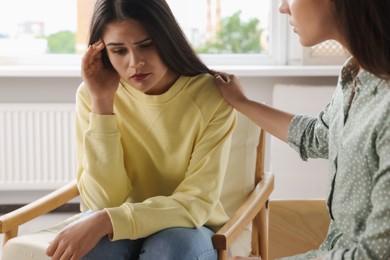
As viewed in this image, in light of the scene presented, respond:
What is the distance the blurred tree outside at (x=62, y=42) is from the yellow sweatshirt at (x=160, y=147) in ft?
6.10

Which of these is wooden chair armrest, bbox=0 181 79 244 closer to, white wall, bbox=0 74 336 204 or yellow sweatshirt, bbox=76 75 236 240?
yellow sweatshirt, bbox=76 75 236 240

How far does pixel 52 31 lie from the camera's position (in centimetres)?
354

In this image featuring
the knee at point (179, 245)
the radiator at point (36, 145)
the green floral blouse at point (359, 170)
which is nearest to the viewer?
the green floral blouse at point (359, 170)

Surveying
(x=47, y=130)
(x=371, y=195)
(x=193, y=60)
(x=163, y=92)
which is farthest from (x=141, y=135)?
(x=47, y=130)

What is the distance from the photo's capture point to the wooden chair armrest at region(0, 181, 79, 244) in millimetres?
1638

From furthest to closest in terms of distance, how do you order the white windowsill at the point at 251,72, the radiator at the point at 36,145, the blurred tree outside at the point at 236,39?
1. the blurred tree outside at the point at 236,39
2. the radiator at the point at 36,145
3. the white windowsill at the point at 251,72

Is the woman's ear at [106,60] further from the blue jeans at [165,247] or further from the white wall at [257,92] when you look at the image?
the white wall at [257,92]

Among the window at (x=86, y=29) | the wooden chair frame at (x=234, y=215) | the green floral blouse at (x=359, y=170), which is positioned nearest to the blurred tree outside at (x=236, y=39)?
the window at (x=86, y=29)

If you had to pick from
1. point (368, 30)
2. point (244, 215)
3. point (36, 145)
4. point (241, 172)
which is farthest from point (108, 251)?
point (36, 145)

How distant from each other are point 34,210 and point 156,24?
55cm

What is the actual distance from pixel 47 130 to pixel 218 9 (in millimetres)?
1034

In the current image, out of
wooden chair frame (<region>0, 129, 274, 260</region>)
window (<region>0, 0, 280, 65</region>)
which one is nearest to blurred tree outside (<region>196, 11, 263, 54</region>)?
window (<region>0, 0, 280, 65</region>)

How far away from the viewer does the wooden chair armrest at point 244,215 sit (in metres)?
1.53

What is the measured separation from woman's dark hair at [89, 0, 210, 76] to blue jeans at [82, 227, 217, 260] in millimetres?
407
